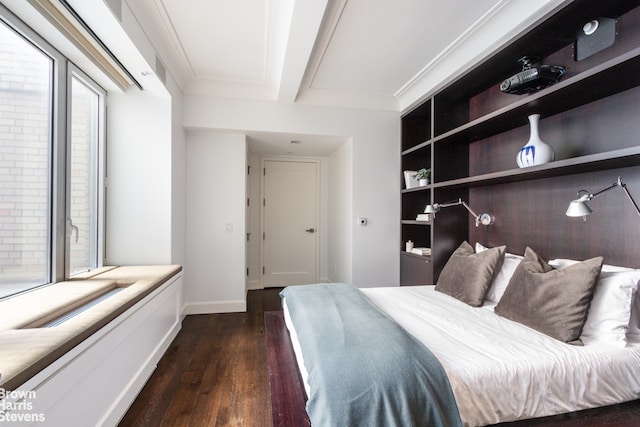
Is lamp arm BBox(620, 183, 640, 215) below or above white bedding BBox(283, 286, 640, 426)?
above

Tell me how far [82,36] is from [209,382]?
8.06 feet

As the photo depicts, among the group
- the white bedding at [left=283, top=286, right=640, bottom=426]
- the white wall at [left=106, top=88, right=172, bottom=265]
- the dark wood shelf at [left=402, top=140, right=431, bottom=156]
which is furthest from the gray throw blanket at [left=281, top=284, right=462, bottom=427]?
the dark wood shelf at [left=402, top=140, right=431, bottom=156]

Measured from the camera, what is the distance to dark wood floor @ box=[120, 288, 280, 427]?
1.59 meters

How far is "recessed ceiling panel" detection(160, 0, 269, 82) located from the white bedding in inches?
92.2

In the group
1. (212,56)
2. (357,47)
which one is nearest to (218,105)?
(212,56)

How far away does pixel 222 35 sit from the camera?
7.30ft

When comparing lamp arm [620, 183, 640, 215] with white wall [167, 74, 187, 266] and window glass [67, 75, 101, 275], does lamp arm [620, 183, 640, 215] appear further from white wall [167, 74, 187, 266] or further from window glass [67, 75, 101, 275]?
window glass [67, 75, 101, 275]

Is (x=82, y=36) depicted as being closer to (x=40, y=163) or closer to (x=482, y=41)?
(x=40, y=163)

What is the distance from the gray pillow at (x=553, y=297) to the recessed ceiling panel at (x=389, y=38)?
1772 millimetres

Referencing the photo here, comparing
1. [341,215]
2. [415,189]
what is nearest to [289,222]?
[341,215]

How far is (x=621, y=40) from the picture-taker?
1.59m

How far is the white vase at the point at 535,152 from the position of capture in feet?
5.90

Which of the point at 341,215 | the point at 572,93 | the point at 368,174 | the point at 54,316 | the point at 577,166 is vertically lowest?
the point at 54,316

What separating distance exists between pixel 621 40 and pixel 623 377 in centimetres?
181
